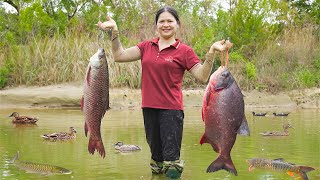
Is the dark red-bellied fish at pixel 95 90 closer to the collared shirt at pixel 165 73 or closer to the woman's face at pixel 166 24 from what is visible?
the collared shirt at pixel 165 73

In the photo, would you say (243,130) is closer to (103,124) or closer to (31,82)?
(103,124)

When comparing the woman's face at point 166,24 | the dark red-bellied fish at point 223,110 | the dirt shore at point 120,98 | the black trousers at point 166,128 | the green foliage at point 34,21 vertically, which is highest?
the green foliage at point 34,21

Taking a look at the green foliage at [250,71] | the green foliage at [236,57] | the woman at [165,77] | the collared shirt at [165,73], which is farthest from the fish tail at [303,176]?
the green foliage at [236,57]

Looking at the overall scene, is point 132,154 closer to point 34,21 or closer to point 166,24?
point 166,24

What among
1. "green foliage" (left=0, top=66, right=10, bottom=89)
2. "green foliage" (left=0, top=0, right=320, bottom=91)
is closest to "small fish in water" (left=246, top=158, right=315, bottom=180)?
"green foliage" (left=0, top=0, right=320, bottom=91)

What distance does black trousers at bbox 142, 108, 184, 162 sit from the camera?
691 centimetres

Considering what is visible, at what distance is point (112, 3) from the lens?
27.2 meters

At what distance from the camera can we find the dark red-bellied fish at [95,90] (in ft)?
19.9

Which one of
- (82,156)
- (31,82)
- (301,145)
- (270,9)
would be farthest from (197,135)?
(270,9)

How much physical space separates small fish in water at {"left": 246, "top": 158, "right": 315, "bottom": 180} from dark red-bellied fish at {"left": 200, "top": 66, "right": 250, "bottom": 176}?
200 centimetres

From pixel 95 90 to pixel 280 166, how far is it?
2.97 meters

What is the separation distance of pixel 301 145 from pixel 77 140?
383 cm

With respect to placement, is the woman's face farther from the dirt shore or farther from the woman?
the dirt shore

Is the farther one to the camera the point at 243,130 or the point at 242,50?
the point at 242,50
